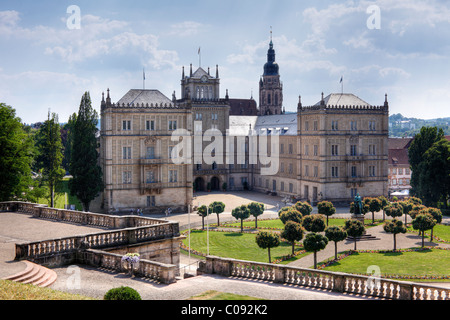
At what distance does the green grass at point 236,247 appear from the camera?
43.8m

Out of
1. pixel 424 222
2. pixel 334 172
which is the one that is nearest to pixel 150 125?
pixel 334 172

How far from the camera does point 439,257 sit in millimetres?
42719

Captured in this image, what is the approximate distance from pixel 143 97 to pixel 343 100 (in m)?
29.8

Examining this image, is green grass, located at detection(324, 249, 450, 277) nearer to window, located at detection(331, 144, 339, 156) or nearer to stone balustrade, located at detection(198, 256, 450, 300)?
stone balustrade, located at detection(198, 256, 450, 300)

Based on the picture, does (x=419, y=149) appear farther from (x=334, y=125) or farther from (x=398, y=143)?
(x=398, y=143)

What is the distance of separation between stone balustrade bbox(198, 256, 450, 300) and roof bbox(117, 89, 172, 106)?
46.0 metres

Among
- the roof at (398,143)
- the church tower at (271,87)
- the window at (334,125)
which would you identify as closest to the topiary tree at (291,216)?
the window at (334,125)

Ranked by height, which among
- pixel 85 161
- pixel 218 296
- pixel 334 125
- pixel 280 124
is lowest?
pixel 218 296

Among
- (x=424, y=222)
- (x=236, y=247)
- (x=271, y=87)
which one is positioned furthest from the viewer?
(x=271, y=87)

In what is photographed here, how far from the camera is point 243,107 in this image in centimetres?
12662

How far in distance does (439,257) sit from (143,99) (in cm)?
4104

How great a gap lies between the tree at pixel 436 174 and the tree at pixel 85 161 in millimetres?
42512

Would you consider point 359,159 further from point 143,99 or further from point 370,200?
point 143,99
